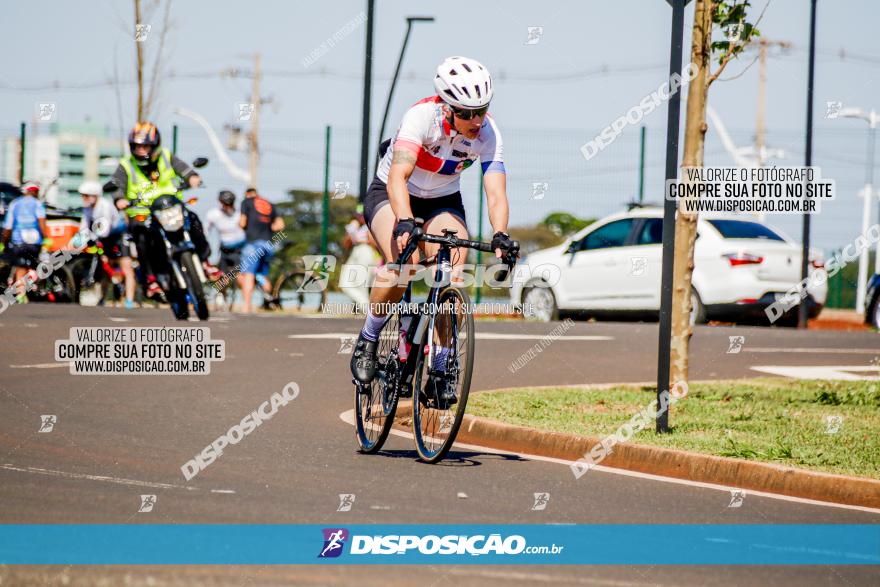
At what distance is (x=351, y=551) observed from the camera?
5336 mm

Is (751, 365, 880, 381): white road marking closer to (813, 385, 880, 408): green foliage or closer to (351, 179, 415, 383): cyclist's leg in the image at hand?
(813, 385, 880, 408): green foliage

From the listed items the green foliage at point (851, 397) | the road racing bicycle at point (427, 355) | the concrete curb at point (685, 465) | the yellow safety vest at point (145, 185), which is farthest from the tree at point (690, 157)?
the yellow safety vest at point (145, 185)

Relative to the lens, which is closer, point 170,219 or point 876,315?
point 170,219

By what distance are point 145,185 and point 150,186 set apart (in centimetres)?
5

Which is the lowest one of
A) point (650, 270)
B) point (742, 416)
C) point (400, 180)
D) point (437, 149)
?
point (742, 416)

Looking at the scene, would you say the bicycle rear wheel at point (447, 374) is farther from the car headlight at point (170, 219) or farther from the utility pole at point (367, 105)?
the utility pole at point (367, 105)

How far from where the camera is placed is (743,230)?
65.5ft

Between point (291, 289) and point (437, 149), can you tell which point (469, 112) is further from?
point (291, 289)

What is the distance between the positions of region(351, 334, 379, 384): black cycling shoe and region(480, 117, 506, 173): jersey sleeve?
1249mm

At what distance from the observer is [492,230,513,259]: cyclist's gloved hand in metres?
7.30

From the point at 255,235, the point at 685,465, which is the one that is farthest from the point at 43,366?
the point at 255,235

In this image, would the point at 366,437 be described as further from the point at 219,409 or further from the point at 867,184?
the point at 867,184

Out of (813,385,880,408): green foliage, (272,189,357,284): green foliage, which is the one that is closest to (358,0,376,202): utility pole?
(272,189,357,284): green foliage

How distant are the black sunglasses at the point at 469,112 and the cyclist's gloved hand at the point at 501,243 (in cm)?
67
